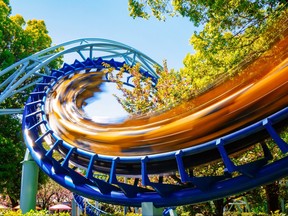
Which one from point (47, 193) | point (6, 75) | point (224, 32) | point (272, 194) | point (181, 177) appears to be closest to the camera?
point (181, 177)

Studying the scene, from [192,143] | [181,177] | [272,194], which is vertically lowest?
[181,177]

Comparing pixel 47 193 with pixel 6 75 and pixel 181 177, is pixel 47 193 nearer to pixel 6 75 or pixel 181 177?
pixel 6 75

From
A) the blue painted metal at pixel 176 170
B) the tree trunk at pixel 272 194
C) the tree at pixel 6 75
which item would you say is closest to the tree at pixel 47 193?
the tree at pixel 6 75

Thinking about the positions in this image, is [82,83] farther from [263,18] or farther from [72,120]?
[263,18]

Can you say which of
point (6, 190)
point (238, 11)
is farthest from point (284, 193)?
point (6, 190)

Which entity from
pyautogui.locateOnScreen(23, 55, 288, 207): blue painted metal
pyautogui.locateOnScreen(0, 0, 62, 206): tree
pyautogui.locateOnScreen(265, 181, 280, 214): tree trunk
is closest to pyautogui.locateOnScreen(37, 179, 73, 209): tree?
pyautogui.locateOnScreen(0, 0, 62, 206): tree

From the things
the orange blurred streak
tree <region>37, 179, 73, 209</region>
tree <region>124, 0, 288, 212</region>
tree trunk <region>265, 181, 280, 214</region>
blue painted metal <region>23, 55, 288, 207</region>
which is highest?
tree <region>37, 179, 73, 209</region>

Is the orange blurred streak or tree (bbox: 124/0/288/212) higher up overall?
tree (bbox: 124/0/288/212)

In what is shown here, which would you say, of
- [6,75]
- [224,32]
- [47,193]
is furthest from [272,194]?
[47,193]

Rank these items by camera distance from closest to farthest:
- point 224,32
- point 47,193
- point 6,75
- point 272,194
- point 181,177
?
point 181,177, point 224,32, point 272,194, point 6,75, point 47,193

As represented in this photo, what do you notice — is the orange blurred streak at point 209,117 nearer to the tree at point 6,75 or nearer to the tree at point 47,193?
the tree at point 6,75

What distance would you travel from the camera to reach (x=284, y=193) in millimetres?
15891

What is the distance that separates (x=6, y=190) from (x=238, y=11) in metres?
16.5

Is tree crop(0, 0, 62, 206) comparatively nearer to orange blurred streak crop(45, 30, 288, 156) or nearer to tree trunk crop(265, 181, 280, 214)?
orange blurred streak crop(45, 30, 288, 156)
